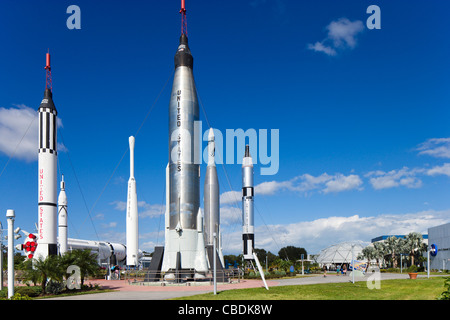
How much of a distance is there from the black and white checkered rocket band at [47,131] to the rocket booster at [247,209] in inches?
1259

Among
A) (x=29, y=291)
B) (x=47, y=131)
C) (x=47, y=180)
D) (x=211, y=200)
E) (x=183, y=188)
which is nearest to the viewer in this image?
(x=29, y=291)

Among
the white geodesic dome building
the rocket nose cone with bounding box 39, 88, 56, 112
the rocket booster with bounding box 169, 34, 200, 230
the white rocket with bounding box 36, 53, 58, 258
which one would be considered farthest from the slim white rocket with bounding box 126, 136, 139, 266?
the white geodesic dome building

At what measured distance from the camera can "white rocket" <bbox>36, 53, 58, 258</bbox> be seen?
3844 centimetres

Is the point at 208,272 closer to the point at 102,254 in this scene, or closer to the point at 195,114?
the point at 195,114

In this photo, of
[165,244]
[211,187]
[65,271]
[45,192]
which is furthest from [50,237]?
[211,187]

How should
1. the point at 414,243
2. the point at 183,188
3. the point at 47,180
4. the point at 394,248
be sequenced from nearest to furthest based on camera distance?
the point at 47,180
the point at 183,188
the point at 414,243
the point at 394,248

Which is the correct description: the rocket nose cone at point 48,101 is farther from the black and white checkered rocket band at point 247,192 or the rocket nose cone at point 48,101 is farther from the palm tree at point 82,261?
the black and white checkered rocket band at point 247,192

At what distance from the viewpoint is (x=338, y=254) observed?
120 meters

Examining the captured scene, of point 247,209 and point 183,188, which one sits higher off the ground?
point 183,188

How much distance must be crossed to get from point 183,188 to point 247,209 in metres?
24.2

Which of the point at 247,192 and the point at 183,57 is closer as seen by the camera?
the point at 183,57

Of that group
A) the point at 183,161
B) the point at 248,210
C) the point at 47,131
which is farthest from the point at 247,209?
the point at 47,131

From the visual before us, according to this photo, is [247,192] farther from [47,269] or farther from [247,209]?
[47,269]

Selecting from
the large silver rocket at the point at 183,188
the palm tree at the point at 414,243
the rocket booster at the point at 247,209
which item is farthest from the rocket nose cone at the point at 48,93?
the palm tree at the point at 414,243
